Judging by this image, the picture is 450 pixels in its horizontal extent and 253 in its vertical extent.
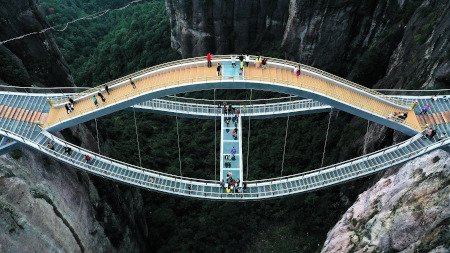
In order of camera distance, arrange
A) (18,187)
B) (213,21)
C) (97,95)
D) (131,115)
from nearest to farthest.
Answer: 1. (18,187)
2. (97,95)
3. (131,115)
4. (213,21)

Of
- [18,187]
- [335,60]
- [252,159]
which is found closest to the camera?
[18,187]

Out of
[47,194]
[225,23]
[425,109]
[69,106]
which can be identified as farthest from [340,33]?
[47,194]

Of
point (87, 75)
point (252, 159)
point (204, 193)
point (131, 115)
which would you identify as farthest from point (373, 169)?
point (87, 75)

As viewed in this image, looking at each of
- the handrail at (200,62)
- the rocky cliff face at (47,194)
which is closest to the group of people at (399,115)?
the handrail at (200,62)

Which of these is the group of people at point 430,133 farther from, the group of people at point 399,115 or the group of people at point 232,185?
the group of people at point 232,185

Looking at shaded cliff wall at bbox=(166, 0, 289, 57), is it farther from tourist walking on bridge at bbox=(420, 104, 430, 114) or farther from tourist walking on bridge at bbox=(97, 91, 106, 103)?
tourist walking on bridge at bbox=(97, 91, 106, 103)

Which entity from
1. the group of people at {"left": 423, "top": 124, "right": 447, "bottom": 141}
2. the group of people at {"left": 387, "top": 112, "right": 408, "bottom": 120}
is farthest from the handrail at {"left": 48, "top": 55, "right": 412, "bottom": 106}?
the group of people at {"left": 423, "top": 124, "right": 447, "bottom": 141}

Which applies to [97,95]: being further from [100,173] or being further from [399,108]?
[399,108]
